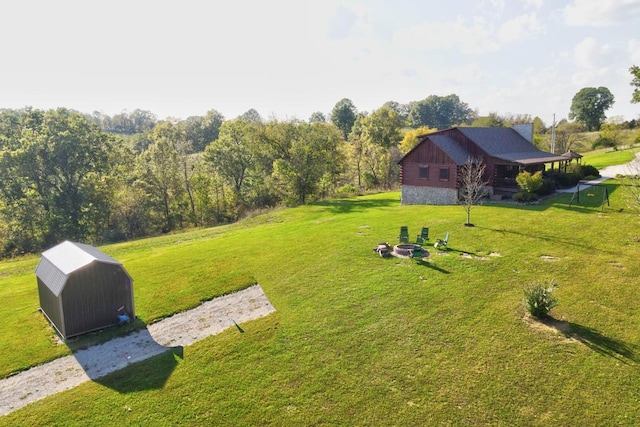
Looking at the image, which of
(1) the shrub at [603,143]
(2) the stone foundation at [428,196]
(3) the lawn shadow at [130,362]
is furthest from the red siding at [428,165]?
(1) the shrub at [603,143]

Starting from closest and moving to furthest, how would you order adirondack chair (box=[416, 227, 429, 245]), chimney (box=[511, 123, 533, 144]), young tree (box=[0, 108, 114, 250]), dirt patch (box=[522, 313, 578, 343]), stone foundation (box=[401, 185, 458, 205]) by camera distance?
dirt patch (box=[522, 313, 578, 343])
adirondack chair (box=[416, 227, 429, 245])
stone foundation (box=[401, 185, 458, 205])
young tree (box=[0, 108, 114, 250])
chimney (box=[511, 123, 533, 144])

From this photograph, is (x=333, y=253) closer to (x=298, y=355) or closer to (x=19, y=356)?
(x=298, y=355)

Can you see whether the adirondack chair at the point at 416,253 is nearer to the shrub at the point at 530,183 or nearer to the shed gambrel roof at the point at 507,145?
the shrub at the point at 530,183

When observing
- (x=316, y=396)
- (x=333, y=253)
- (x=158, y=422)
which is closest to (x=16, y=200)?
(x=333, y=253)

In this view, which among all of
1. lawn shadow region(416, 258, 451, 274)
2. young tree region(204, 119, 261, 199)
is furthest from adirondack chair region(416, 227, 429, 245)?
young tree region(204, 119, 261, 199)

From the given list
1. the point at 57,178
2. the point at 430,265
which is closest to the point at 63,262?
the point at 430,265

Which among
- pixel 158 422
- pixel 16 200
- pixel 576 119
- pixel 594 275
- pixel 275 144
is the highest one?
pixel 576 119

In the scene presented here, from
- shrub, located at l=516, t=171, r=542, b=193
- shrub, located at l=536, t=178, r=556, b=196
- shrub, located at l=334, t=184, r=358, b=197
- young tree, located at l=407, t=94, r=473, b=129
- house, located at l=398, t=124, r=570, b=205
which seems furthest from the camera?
young tree, located at l=407, t=94, r=473, b=129

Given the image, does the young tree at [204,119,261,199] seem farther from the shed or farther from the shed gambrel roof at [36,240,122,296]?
the shed
